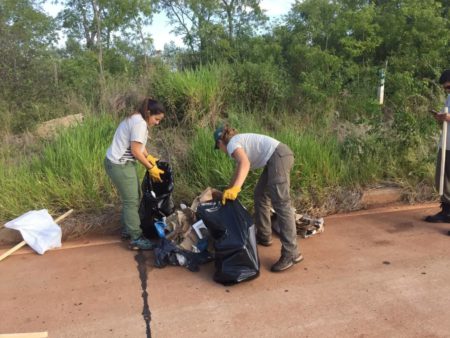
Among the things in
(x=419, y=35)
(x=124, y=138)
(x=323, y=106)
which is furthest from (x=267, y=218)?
(x=419, y=35)

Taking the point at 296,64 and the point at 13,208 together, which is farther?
the point at 296,64

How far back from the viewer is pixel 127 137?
4199 mm

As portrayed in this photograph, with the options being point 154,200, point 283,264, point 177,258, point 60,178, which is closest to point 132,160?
point 154,200

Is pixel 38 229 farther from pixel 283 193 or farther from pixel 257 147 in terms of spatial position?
pixel 283 193

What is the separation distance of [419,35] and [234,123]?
3.92m

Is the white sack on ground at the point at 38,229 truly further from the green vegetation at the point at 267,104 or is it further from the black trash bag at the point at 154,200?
the black trash bag at the point at 154,200

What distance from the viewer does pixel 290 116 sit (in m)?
6.77

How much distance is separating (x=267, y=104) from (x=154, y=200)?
3401 millimetres

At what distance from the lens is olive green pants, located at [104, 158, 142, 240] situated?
14.0 ft

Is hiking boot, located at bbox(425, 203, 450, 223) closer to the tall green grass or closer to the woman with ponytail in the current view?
the woman with ponytail

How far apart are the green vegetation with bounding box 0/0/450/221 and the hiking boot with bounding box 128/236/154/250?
0.83m

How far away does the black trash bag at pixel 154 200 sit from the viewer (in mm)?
4484

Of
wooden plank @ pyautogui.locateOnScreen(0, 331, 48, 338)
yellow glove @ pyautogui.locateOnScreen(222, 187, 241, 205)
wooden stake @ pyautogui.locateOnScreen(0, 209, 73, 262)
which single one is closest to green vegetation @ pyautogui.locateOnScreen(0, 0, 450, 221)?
wooden stake @ pyautogui.locateOnScreen(0, 209, 73, 262)

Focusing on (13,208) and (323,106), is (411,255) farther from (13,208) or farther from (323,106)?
(13,208)
